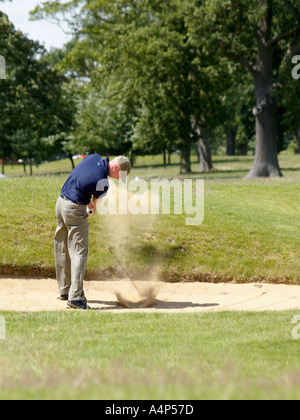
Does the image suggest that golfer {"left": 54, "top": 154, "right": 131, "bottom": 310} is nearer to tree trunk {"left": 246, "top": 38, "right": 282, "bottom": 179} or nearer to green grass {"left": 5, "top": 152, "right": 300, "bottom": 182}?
green grass {"left": 5, "top": 152, "right": 300, "bottom": 182}

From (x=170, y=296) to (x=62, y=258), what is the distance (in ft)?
7.53

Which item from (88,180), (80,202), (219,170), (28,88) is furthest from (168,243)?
(219,170)

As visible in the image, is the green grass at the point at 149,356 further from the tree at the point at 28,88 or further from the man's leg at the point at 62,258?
the tree at the point at 28,88

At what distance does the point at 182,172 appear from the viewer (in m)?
39.5

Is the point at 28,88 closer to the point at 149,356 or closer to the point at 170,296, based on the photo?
the point at 170,296

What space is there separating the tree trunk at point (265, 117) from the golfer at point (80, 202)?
20556mm

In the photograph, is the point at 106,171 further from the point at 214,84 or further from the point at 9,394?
the point at 214,84

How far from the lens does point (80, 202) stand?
884cm

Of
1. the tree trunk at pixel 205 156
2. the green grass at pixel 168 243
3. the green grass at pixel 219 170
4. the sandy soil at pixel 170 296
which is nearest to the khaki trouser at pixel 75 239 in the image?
the sandy soil at pixel 170 296

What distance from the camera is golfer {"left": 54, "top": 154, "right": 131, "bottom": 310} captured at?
866cm

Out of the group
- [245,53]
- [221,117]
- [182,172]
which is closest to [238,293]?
[245,53]

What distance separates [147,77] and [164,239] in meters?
20.9

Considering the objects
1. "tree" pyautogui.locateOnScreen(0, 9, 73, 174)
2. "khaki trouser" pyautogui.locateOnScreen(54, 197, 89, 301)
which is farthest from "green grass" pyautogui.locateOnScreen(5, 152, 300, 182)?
"khaki trouser" pyautogui.locateOnScreen(54, 197, 89, 301)

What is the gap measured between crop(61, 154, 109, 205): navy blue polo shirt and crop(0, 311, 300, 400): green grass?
178 cm
